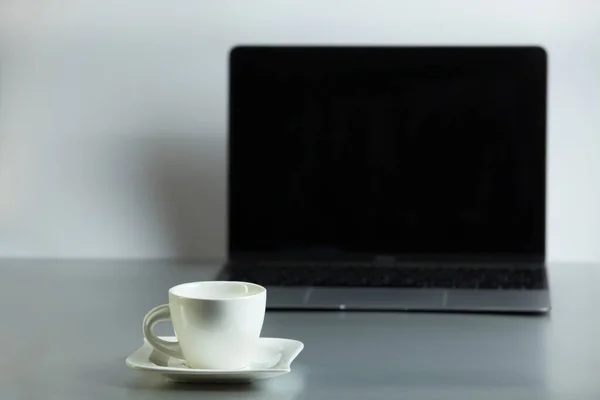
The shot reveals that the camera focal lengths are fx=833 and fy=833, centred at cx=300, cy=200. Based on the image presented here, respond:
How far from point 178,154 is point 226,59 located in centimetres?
17

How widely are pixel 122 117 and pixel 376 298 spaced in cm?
58

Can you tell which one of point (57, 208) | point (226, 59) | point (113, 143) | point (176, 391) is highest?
point (226, 59)

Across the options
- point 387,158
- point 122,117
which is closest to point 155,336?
point 387,158

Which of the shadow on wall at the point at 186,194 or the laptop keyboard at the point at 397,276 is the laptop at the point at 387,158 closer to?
the laptop keyboard at the point at 397,276

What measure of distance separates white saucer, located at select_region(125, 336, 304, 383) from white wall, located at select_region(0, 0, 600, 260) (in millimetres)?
668

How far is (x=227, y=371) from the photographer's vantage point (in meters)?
0.62

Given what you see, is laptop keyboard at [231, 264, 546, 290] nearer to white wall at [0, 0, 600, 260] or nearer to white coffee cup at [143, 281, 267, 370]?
white wall at [0, 0, 600, 260]

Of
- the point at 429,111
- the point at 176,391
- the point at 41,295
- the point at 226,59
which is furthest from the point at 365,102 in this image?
the point at 176,391

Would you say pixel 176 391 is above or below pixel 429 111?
below

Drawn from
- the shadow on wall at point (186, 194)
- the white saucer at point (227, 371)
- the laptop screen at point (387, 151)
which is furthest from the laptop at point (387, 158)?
the white saucer at point (227, 371)

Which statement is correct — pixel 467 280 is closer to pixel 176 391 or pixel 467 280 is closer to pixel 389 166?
pixel 389 166

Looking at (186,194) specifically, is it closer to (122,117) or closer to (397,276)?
(122,117)

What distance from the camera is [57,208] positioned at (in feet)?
4.45

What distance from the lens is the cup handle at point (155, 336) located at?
0.65 m
